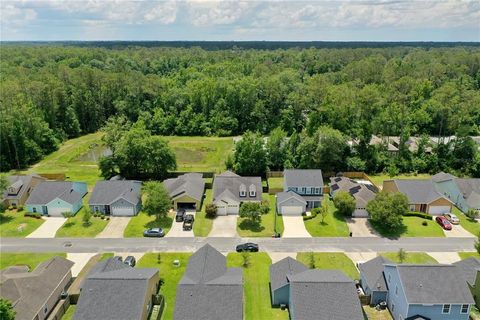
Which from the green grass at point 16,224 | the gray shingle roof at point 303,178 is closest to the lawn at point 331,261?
the gray shingle roof at point 303,178

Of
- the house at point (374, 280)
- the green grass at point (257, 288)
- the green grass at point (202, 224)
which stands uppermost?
the house at point (374, 280)

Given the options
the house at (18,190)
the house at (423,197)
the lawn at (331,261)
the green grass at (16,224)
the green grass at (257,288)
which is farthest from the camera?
the house at (18,190)

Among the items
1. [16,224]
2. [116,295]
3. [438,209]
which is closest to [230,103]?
[438,209]

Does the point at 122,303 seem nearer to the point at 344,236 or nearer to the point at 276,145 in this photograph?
the point at 344,236

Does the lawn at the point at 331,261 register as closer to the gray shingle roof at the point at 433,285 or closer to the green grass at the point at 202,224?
the gray shingle roof at the point at 433,285

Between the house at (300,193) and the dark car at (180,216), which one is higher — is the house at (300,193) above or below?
above

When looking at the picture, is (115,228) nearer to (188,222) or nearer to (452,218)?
(188,222)
